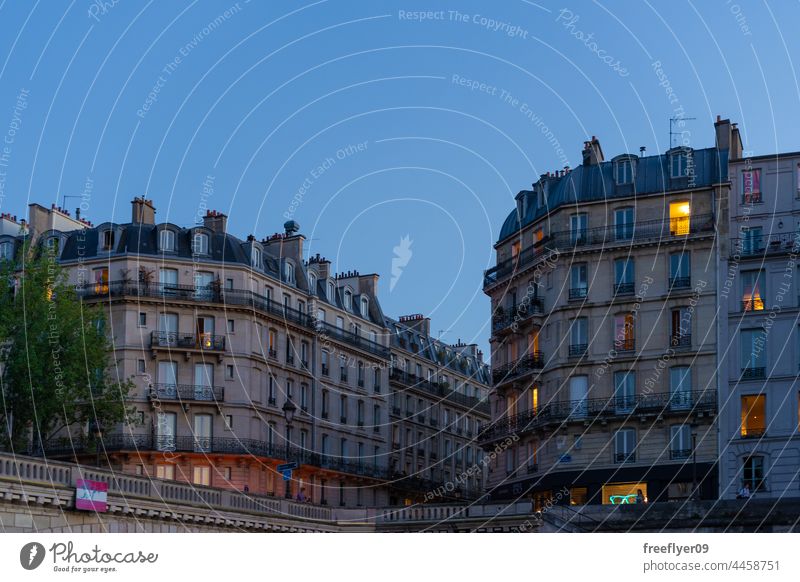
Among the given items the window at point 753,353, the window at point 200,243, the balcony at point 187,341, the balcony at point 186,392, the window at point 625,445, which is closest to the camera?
the window at point 753,353

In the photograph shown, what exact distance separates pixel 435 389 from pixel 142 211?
3450cm

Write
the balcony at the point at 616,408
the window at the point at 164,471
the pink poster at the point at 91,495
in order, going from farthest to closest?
the window at the point at 164,471, the balcony at the point at 616,408, the pink poster at the point at 91,495

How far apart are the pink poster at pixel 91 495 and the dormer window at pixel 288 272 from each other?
4692 cm

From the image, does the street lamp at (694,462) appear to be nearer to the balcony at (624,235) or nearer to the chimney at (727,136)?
the balcony at (624,235)

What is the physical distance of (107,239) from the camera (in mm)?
86438

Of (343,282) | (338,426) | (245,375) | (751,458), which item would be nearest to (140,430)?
(245,375)

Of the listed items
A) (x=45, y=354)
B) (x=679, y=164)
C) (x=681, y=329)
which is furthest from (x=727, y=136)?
(x=45, y=354)

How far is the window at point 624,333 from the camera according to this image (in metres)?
76.8

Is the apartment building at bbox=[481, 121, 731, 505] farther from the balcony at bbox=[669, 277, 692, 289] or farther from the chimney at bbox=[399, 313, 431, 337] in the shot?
the chimney at bbox=[399, 313, 431, 337]

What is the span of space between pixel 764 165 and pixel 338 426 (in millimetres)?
35413

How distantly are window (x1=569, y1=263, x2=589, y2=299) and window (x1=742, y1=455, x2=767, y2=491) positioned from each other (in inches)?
522

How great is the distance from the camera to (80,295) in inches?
3310

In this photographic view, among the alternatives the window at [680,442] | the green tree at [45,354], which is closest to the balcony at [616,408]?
the window at [680,442]
